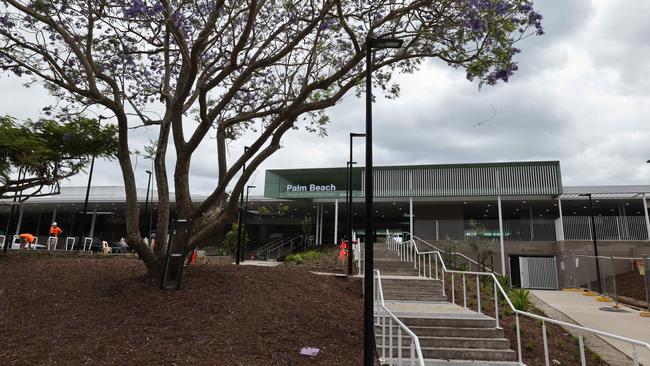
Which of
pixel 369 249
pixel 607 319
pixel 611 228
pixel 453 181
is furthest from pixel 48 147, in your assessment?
pixel 611 228

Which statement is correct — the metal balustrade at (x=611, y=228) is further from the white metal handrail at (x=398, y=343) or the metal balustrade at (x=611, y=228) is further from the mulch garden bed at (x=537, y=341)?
the white metal handrail at (x=398, y=343)

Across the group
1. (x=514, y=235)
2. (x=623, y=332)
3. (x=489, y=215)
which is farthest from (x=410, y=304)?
(x=489, y=215)

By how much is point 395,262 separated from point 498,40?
979 cm

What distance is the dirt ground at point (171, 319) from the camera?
5941mm

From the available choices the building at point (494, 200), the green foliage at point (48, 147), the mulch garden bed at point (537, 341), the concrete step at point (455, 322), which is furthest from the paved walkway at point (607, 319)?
the green foliage at point (48, 147)

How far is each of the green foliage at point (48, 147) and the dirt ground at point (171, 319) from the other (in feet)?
11.9

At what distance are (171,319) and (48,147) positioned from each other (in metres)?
9.73

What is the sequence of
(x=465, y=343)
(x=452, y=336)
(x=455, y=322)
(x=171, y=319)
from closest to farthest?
(x=171, y=319)
(x=465, y=343)
(x=452, y=336)
(x=455, y=322)

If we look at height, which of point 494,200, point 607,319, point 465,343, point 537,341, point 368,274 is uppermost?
point 494,200

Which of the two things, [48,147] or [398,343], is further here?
[48,147]

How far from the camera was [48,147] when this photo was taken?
13.7 metres

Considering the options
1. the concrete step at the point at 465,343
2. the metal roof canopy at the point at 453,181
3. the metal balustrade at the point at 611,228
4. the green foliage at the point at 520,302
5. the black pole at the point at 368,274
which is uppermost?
the metal roof canopy at the point at 453,181

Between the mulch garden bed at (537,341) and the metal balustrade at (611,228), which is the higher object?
the metal balustrade at (611,228)

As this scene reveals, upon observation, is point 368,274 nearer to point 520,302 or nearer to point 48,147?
point 520,302
